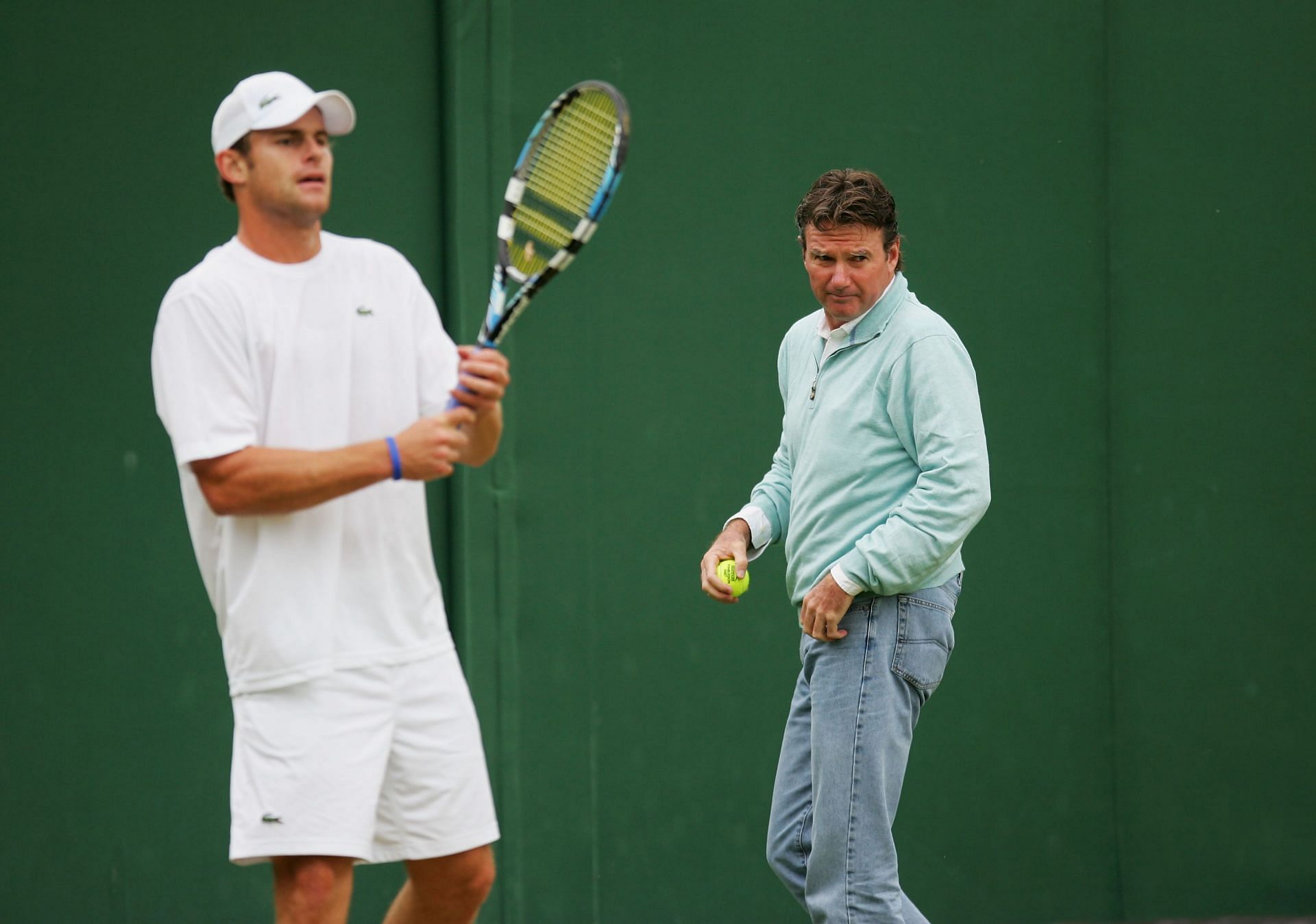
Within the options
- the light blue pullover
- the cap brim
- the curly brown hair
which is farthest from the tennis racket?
the light blue pullover

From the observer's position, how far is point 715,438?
5219mm

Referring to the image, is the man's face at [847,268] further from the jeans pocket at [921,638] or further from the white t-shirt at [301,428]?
the white t-shirt at [301,428]

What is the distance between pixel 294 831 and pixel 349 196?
7.36ft

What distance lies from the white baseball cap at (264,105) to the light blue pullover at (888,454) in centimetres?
127

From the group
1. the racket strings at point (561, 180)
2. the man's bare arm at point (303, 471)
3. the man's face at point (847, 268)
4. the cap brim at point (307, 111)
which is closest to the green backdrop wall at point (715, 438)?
the man's face at point (847, 268)

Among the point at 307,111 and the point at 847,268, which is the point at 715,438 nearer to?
the point at 847,268

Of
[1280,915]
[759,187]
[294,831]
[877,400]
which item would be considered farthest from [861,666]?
[1280,915]

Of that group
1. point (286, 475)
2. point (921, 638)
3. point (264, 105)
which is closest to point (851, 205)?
point (921, 638)

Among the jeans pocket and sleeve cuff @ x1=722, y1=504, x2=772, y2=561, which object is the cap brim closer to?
sleeve cuff @ x1=722, y1=504, x2=772, y2=561

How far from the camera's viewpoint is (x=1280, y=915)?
564cm

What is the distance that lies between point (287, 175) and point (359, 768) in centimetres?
116

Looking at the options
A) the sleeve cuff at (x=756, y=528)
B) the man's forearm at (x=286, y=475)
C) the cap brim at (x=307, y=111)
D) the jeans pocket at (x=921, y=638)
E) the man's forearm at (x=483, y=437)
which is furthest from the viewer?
the sleeve cuff at (x=756, y=528)

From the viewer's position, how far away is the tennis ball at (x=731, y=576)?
390 cm

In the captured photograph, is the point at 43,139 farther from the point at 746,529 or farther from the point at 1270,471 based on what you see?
the point at 1270,471
